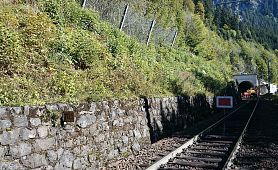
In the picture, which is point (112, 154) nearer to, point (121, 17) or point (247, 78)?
point (121, 17)

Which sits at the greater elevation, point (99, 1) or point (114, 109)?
point (99, 1)

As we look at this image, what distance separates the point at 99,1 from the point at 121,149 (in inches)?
447

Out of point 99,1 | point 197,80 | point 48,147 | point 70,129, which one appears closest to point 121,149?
point 70,129

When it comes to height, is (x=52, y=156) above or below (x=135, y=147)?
above

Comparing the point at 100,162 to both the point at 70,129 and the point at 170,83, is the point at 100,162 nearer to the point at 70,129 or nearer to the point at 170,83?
the point at 70,129

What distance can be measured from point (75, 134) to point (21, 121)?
1.72 m

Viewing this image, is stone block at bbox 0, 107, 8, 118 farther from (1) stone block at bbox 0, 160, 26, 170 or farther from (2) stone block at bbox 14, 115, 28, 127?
(1) stone block at bbox 0, 160, 26, 170

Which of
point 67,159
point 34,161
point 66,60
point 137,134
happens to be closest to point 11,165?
point 34,161

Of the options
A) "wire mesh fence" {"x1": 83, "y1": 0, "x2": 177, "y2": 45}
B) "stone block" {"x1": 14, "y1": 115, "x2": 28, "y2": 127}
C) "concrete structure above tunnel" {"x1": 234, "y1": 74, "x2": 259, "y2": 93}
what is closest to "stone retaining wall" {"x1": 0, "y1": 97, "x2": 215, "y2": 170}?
"stone block" {"x1": 14, "y1": 115, "x2": 28, "y2": 127}

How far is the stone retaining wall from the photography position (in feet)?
21.8

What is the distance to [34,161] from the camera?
7.02 m

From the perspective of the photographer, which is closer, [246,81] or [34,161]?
[34,161]

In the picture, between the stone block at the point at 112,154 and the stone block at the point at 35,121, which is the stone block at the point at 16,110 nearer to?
the stone block at the point at 35,121

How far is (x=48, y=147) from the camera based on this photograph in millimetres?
7445
